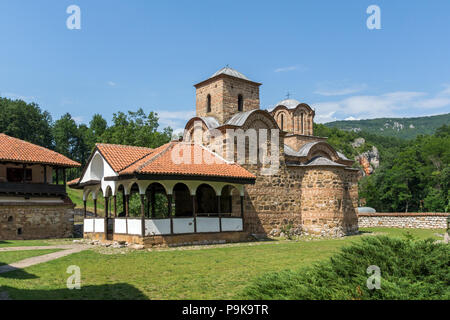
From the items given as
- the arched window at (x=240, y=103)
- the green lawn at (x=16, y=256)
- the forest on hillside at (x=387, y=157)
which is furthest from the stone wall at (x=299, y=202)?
the forest on hillside at (x=387, y=157)

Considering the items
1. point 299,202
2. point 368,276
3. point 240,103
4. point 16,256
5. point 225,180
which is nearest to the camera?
point 368,276

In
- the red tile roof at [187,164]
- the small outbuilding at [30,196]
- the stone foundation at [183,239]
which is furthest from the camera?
the small outbuilding at [30,196]

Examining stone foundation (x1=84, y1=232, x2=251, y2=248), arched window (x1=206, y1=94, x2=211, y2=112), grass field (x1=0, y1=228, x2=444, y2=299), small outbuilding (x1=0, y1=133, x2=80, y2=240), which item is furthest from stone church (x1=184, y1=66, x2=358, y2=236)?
small outbuilding (x1=0, y1=133, x2=80, y2=240)

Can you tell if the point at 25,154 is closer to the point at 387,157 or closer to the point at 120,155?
the point at 120,155

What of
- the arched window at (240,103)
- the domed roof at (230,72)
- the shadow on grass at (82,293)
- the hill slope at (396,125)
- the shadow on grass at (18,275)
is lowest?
the shadow on grass at (18,275)

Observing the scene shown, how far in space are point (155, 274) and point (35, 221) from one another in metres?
14.1

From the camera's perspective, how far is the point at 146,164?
1366 centimetres

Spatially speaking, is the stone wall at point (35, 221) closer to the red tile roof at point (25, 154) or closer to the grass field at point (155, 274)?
the red tile roof at point (25, 154)

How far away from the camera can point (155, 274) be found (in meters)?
8.38

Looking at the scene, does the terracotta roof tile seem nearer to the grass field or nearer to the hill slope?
the grass field

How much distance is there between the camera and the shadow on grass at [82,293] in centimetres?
616

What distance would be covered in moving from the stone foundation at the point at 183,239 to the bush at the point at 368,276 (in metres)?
8.90

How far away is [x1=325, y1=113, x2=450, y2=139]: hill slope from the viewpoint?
125m

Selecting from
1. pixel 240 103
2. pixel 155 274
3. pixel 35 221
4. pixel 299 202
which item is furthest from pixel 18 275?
pixel 240 103
